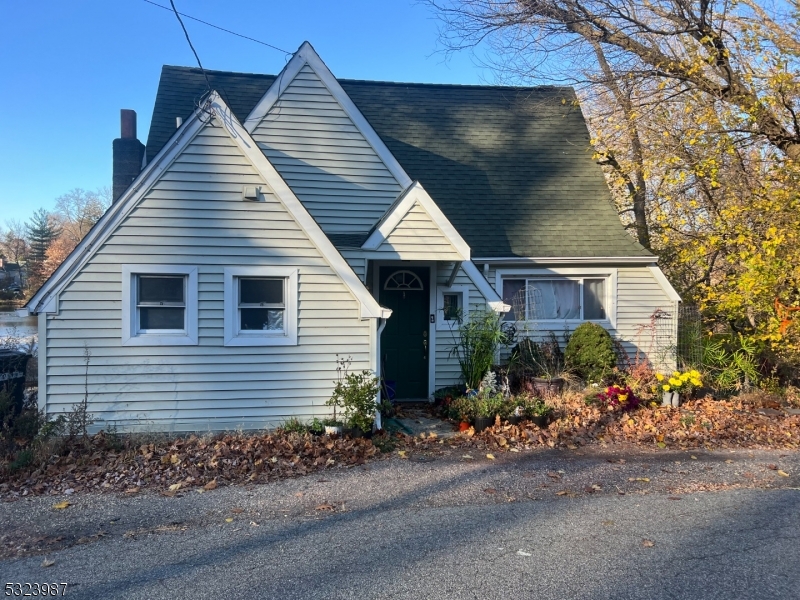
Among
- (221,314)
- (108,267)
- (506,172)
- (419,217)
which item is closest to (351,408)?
(221,314)

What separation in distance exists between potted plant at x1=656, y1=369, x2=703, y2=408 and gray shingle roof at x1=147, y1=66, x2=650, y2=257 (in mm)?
2804

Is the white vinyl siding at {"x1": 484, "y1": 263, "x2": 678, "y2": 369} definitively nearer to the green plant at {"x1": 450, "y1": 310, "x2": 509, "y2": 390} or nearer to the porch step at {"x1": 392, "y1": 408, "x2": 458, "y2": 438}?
the green plant at {"x1": 450, "y1": 310, "x2": 509, "y2": 390}

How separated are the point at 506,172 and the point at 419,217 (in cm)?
493

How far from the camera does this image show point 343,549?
4707mm

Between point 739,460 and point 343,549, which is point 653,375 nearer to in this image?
point 739,460

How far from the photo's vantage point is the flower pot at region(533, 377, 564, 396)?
10.1 m

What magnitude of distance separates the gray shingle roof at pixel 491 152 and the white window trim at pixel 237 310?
4445mm

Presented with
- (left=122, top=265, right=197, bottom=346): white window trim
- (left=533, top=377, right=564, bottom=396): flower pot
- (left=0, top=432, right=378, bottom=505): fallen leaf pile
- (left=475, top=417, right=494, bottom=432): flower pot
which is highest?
(left=122, top=265, right=197, bottom=346): white window trim

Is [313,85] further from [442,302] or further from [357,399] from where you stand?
[357,399]

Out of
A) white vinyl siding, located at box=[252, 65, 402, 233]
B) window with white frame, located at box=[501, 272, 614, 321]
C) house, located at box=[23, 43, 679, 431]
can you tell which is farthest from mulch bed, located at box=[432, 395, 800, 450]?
white vinyl siding, located at box=[252, 65, 402, 233]

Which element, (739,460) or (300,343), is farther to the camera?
(300,343)

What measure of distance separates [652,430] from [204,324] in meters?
6.47

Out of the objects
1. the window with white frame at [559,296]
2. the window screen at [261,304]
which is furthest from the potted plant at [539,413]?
the window screen at [261,304]

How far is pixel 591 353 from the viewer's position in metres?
10.8
